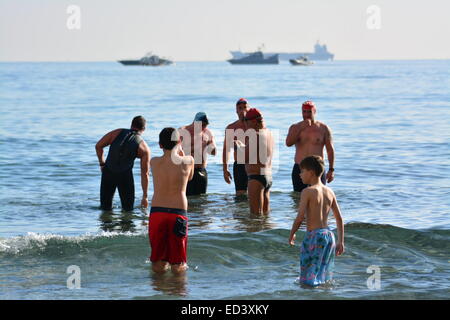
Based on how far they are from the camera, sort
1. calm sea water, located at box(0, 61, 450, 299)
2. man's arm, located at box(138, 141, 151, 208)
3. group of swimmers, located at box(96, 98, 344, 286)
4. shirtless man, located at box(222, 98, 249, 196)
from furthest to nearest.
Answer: shirtless man, located at box(222, 98, 249, 196), man's arm, located at box(138, 141, 151, 208), calm sea water, located at box(0, 61, 450, 299), group of swimmers, located at box(96, 98, 344, 286)

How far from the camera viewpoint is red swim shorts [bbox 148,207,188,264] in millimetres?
8117

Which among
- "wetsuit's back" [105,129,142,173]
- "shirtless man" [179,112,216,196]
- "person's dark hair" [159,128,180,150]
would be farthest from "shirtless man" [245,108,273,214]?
"person's dark hair" [159,128,180,150]

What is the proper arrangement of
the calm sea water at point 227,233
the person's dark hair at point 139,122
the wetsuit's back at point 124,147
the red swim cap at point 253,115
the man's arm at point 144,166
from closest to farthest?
the calm sea water at point 227,233 → the man's arm at point 144,166 → the red swim cap at point 253,115 → the person's dark hair at point 139,122 → the wetsuit's back at point 124,147

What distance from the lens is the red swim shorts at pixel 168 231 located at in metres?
8.12

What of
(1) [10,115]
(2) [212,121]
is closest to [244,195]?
(2) [212,121]

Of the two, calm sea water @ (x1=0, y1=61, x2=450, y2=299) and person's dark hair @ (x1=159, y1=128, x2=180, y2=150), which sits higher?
person's dark hair @ (x1=159, y1=128, x2=180, y2=150)

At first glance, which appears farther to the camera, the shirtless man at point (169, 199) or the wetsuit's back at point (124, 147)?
the wetsuit's back at point (124, 147)

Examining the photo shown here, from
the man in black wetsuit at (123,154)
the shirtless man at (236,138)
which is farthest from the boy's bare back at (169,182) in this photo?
the shirtless man at (236,138)

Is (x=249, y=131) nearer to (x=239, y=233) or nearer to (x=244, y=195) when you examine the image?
(x=239, y=233)

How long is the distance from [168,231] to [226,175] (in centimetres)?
400

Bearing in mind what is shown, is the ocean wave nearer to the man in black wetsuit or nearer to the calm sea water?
the calm sea water

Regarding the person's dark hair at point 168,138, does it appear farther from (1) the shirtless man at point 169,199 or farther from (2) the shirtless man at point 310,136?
(2) the shirtless man at point 310,136

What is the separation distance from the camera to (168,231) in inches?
321
